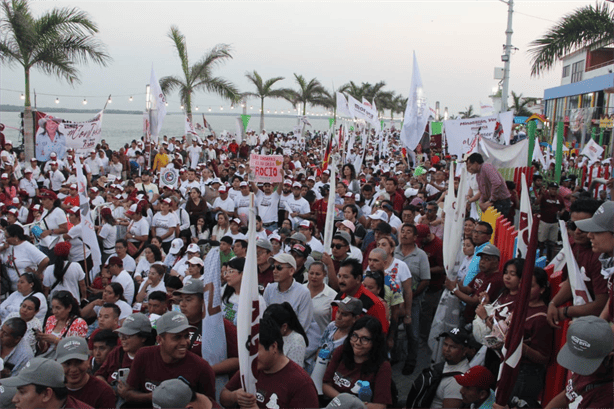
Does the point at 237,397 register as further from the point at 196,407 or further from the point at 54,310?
the point at 54,310

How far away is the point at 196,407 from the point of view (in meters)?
3.60

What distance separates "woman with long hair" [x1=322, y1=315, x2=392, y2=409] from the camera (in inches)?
153

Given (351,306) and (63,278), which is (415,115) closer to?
(63,278)

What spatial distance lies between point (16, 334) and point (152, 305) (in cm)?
132

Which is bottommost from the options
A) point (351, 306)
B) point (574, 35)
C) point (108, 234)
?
point (108, 234)

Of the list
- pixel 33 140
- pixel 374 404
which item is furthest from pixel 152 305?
pixel 33 140

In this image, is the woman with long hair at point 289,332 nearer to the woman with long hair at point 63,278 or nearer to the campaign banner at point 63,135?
the woman with long hair at point 63,278

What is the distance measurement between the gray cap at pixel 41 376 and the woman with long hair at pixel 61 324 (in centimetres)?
220

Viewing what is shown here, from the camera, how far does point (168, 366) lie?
3980 millimetres

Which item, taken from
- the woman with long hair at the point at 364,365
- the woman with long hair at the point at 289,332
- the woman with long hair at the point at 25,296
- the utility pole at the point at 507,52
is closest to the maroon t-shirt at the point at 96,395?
the woman with long hair at the point at 289,332

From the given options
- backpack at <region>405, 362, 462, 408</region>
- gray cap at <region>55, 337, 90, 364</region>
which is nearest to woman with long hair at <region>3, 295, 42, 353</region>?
gray cap at <region>55, 337, 90, 364</region>

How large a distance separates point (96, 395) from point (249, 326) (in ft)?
4.54

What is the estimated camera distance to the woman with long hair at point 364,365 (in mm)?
3895

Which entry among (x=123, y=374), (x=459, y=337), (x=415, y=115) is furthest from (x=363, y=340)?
(x=415, y=115)
